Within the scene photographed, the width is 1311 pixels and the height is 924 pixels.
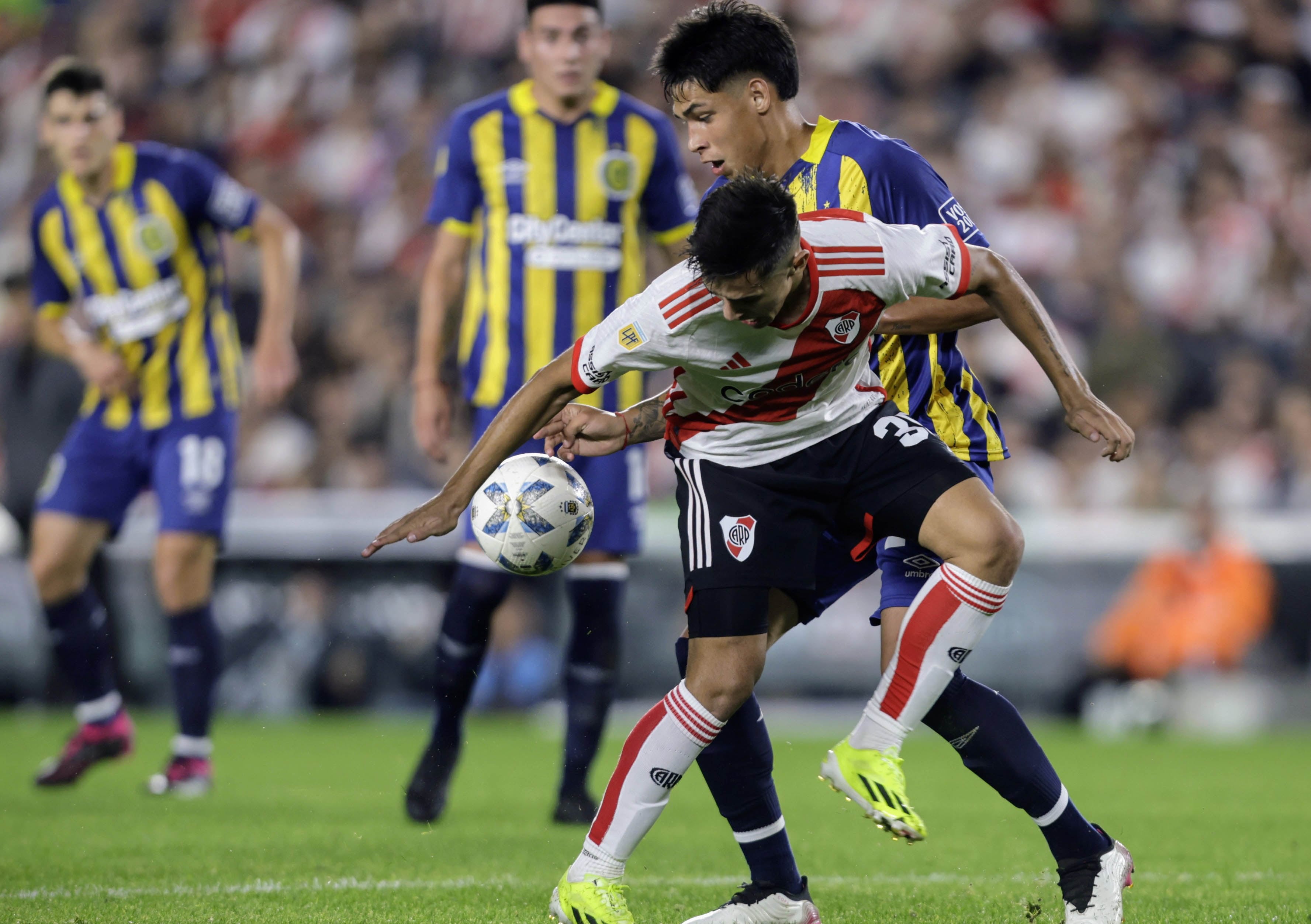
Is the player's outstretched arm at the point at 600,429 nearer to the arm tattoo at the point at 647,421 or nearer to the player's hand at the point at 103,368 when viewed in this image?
the arm tattoo at the point at 647,421

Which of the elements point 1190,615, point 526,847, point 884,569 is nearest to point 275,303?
point 526,847

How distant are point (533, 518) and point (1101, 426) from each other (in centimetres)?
134

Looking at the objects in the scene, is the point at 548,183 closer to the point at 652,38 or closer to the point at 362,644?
the point at 362,644

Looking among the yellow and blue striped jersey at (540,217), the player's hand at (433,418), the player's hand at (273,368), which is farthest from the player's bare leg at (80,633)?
the yellow and blue striped jersey at (540,217)

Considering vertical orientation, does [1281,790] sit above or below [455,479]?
below

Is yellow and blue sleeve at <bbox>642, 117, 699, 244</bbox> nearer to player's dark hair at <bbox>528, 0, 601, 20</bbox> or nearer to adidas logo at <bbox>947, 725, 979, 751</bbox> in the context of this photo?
player's dark hair at <bbox>528, 0, 601, 20</bbox>

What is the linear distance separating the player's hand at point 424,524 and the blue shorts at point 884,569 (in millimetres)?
887

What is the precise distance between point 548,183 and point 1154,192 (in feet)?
27.4

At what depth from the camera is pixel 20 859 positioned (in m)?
4.46

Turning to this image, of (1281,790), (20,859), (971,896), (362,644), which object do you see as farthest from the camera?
(362,644)

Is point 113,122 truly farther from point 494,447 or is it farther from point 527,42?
point 494,447

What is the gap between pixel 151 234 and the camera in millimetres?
6457

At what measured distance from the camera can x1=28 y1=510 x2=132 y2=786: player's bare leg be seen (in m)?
6.34

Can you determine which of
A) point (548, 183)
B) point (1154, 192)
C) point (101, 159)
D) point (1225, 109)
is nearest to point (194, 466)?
point (101, 159)
